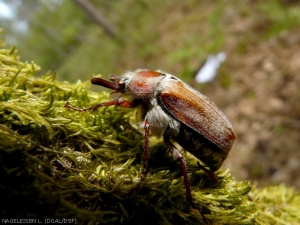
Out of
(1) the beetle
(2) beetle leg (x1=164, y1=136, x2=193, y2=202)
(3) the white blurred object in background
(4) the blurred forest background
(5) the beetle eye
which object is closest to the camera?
(2) beetle leg (x1=164, y1=136, x2=193, y2=202)

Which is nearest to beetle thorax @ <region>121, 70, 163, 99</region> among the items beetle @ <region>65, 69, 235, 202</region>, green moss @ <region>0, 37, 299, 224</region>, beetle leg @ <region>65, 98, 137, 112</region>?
beetle @ <region>65, 69, 235, 202</region>

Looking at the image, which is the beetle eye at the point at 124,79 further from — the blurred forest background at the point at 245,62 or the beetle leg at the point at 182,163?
the beetle leg at the point at 182,163

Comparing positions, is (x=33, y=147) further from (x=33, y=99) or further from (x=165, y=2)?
(x=165, y=2)

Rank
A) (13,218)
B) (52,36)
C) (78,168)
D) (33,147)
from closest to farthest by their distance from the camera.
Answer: (13,218) < (33,147) < (78,168) < (52,36)

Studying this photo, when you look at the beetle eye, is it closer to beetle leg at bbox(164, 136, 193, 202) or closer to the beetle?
the beetle

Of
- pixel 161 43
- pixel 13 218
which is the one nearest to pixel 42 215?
pixel 13 218

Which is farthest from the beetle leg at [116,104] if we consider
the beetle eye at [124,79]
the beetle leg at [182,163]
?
the beetle leg at [182,163]
